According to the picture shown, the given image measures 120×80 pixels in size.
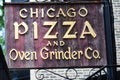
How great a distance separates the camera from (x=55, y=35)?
5.05m

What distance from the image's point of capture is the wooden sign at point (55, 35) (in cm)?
496

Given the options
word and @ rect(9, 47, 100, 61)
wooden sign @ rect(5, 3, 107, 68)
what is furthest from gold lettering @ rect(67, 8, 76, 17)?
word and @ rect(9, 47, 100, 61)

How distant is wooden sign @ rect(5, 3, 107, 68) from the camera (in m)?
4.96

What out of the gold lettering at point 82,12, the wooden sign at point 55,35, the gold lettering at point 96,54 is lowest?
the gold lettering at point 96,54

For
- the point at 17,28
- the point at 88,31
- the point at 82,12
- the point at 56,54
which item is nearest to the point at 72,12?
the point at 82,12

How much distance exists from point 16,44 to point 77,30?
2.42ft

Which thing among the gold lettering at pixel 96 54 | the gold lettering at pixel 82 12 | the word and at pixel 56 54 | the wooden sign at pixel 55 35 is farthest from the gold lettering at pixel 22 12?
the gold lettering at pixel 96 54

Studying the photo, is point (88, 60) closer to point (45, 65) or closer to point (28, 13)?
point (45, 65)

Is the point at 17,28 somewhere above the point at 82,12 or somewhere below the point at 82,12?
below

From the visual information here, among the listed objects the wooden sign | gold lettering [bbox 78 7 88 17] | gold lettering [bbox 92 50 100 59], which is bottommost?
gold lettering [bbox 92 50 100 59]

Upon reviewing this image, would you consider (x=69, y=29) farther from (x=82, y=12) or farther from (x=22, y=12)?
(x=22, y=12)

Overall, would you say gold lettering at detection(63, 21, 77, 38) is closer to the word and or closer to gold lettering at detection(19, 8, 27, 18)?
the word and

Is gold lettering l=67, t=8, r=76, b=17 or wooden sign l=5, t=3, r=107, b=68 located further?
gold lettering l=67, t=8, r=76, b=17

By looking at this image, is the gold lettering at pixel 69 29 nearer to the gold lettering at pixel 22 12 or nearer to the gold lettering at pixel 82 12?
the gold lettering at pixel 82 12
